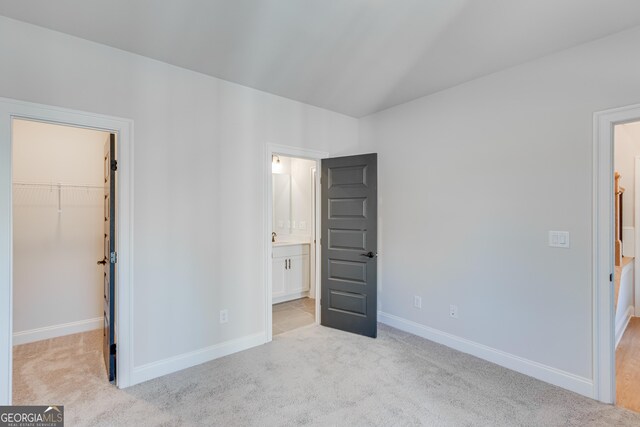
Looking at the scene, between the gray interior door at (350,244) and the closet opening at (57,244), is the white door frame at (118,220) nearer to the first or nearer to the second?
the closet opening at (57,244)

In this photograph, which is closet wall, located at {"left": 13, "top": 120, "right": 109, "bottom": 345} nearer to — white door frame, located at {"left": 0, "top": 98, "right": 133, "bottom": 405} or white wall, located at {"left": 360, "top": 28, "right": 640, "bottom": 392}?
white door frame, located at {"left": 0, "top": 98, "right": 133, "bottom": 405}

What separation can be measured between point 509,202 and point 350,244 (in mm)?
1651

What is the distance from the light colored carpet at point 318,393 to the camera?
203 cm

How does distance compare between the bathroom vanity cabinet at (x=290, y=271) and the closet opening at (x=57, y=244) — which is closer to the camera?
the closet opening at (x=57, y=244)

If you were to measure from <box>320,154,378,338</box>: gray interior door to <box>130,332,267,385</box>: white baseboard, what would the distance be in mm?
986

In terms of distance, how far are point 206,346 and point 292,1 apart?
2.94 metres

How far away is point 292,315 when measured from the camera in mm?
4098

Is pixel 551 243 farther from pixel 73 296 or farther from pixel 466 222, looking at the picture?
pixel 73 296

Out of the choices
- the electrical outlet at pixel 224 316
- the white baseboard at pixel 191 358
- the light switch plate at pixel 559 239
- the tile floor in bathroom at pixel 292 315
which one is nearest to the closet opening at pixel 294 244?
the tile floor in bathroom at pixel 292 315

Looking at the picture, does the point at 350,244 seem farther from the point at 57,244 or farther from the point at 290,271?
the point at 57,244

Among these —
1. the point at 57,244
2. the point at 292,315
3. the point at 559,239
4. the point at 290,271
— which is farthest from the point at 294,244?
the point at 559,239

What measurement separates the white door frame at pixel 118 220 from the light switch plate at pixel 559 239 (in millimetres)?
3417

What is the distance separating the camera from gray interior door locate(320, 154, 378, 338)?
3.39 meters

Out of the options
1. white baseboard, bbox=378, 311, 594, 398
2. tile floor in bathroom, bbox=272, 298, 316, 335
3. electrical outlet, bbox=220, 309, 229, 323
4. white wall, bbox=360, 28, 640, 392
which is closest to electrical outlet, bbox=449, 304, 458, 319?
white wall, bbox=360, 28, 640, 392
